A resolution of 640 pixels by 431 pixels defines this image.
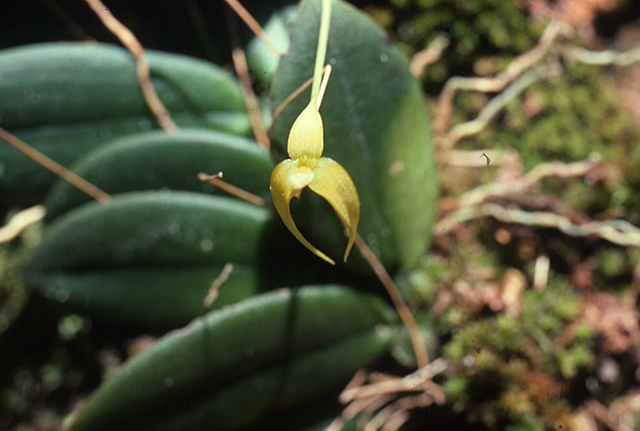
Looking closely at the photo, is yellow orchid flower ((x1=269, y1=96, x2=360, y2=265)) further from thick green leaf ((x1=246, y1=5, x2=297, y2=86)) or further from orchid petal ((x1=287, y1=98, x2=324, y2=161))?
thick green leaf ((x1=246, y1=5, x2=297, y2=86))

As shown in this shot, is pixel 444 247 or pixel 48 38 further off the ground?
pixel 48 38

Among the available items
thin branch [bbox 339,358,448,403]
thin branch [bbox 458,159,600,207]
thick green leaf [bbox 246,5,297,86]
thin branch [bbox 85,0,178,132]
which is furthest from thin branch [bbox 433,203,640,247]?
thin branch [bbox 85,0,178,132]

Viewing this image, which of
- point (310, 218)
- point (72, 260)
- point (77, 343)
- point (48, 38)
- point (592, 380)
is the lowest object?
point (592, 380)

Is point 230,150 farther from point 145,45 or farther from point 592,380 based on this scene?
point 592,380

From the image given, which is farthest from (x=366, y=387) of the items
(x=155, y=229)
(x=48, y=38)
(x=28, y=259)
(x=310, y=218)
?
(x=48, y=38)

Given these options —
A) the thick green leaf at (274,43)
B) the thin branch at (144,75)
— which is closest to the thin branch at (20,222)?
the thin branch at (144,75)

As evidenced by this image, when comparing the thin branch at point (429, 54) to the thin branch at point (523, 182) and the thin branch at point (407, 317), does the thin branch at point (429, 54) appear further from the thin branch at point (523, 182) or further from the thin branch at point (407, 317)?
the thin branch at point (407, 317)

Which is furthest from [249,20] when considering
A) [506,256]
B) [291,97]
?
[506,256]

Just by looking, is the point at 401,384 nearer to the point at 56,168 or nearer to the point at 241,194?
the point at 241,194
